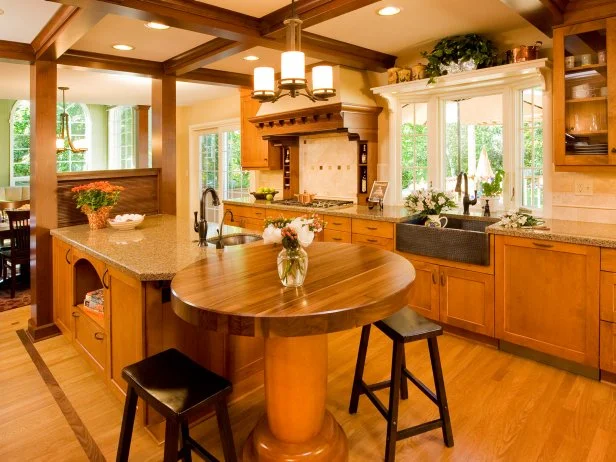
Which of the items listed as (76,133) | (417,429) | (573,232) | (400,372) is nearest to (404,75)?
(573,232)

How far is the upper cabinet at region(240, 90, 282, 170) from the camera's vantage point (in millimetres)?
5551

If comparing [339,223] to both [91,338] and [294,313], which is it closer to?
[91,338]

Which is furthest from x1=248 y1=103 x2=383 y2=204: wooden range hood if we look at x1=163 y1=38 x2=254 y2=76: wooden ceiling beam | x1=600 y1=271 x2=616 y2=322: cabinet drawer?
x1=600 y1=271 x2=616 y2=322: cabinet drawer

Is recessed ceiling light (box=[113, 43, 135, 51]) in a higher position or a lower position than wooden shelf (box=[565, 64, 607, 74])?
higher

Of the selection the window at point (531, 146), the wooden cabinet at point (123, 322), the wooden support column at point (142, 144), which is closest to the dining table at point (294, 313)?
the wooden cabinet at point (123, 322)

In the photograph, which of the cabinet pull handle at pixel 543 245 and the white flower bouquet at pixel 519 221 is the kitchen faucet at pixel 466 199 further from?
the cabinet pull handle at pixel 543 245

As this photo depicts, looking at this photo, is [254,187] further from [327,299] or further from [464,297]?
[327,299]

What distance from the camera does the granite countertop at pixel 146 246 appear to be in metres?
2.18

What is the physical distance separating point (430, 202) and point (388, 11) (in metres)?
1.46

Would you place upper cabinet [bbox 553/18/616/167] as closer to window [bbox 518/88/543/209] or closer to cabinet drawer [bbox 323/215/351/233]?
window [bbox 518/88/543/209]

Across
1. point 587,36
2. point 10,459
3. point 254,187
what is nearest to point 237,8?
point 587,36

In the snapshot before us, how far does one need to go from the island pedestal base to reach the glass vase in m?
0.25

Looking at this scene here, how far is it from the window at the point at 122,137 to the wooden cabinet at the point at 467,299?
285 inches

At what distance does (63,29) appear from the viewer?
9.52 feet
